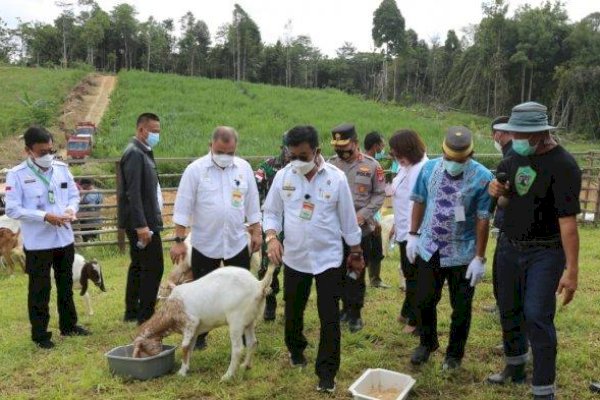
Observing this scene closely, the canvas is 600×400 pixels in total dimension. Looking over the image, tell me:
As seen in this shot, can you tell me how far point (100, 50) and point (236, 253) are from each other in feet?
212

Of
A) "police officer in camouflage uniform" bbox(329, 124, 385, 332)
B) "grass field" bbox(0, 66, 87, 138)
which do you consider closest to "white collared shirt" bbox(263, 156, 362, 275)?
"police officer in camouflage uniform" bbox(329, 124, 385, 332)

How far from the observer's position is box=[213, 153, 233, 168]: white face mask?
391 cm

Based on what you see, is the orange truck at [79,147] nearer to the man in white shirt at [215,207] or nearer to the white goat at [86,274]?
the white goat at [86,274]

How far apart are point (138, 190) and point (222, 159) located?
92 centimetres

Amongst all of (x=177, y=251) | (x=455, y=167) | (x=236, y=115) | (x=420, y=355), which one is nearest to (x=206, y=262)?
(x=177, y=251)

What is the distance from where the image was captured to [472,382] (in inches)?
142

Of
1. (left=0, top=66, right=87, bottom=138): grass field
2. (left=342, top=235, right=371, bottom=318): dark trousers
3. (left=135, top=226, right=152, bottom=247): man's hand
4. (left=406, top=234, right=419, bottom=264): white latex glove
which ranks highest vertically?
(left=0, top=66, right=87, bottom=138): grass field

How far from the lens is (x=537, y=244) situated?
10.0 feet

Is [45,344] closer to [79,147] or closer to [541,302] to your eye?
[541,302]

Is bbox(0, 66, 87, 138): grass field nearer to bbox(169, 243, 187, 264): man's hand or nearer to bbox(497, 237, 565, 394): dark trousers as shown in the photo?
bbox(169, 243, 187, 264): man's hand

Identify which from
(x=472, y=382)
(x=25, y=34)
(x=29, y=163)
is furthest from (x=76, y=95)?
(x=25, y=34)

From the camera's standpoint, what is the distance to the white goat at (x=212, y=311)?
11.9 feet

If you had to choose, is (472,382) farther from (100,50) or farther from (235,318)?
(100,50)

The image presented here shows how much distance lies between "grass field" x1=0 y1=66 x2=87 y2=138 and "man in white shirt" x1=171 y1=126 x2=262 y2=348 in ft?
67.6
